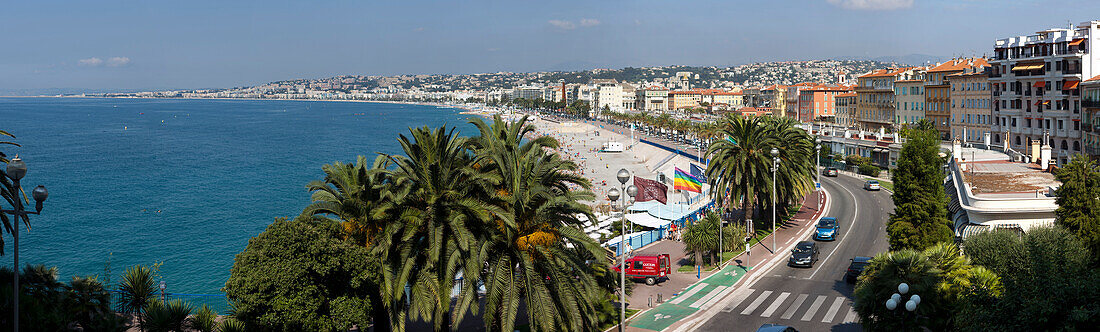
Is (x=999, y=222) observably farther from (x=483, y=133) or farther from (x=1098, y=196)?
(x=483, y=133)

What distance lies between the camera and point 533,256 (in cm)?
1925

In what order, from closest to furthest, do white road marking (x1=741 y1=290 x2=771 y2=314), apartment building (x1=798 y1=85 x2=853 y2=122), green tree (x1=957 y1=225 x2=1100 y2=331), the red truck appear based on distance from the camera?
green tree (x1=957 y1=225 x2=1100 y2=331) < white road marking (x1=741 y1=290 x2=771 y2=314) < the red truck < apartment building (x1=798 y1=85 x2=853 y2=122)

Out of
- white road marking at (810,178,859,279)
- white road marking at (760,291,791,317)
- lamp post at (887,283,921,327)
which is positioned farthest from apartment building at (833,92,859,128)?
lamp post at (887,283,921,327)

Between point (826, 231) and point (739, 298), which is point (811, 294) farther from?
point (826, 231)

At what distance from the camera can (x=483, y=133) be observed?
72.6 feet

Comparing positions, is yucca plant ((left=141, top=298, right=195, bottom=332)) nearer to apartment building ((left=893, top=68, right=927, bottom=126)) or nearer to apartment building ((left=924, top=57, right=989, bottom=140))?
apartment building ((left=924, top=57, right=989, bottom=140))

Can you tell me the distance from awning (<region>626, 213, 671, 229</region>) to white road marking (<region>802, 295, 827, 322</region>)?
47.7 feet

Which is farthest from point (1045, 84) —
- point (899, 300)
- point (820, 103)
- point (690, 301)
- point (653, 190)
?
point (820, 103)

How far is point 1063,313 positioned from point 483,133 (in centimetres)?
1485

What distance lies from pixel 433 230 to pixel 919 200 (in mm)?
16262

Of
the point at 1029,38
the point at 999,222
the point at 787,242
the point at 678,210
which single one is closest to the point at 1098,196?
the point at 999,222

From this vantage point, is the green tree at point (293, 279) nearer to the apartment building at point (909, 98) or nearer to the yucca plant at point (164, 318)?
the yucca plant at point (164, 318)

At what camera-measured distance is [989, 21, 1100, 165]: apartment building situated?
53.0 meters

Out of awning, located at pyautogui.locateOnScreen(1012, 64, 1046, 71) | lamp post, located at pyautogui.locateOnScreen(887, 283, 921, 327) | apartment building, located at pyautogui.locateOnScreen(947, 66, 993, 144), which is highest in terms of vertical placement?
awning, located at pyautogui.locateOnScreen(1012, 64, 1046, 71)
